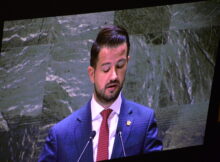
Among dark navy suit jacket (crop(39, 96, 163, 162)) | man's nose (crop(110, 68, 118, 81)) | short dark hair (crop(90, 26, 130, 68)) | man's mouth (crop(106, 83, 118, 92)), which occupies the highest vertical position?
short dark hair (crop(90, 26, 130, 68))

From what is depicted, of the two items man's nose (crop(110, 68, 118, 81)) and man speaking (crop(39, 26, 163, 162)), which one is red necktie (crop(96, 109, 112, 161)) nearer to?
man speaking (crop(39, 26, 163, 162))

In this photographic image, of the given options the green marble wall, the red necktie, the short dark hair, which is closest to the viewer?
the green marble wall

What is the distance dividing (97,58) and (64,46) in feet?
0.95

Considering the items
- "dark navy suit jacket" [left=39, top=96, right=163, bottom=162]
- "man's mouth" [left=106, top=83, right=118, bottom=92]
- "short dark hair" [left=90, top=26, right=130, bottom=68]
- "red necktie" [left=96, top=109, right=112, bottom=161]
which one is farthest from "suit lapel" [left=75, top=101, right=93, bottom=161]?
"short dark hair" [left=90, top=26, right=130, bottom=68]

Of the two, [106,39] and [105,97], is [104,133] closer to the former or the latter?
[105,97]

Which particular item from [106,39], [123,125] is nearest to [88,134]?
[123,125]

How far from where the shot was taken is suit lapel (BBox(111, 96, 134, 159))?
4961mm

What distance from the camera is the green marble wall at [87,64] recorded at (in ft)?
14.7

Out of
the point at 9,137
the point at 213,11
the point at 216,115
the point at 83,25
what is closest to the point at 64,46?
the point at 83,25

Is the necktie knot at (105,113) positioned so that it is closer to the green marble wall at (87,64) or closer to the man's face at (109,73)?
the man's face at (109,73)

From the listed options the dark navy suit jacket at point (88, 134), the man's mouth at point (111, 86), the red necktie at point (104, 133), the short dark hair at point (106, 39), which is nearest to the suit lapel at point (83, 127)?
the dark navy suit jacket at point (88, 134)

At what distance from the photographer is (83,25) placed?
15.0 ft

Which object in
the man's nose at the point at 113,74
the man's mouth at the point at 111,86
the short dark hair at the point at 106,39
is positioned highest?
the short dark hair at the point at 106,39

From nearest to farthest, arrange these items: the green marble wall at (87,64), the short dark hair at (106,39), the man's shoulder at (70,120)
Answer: the green marble wall at (87,64) → the short dark hair at (106,39) → the man's shoulder at (70,120)
